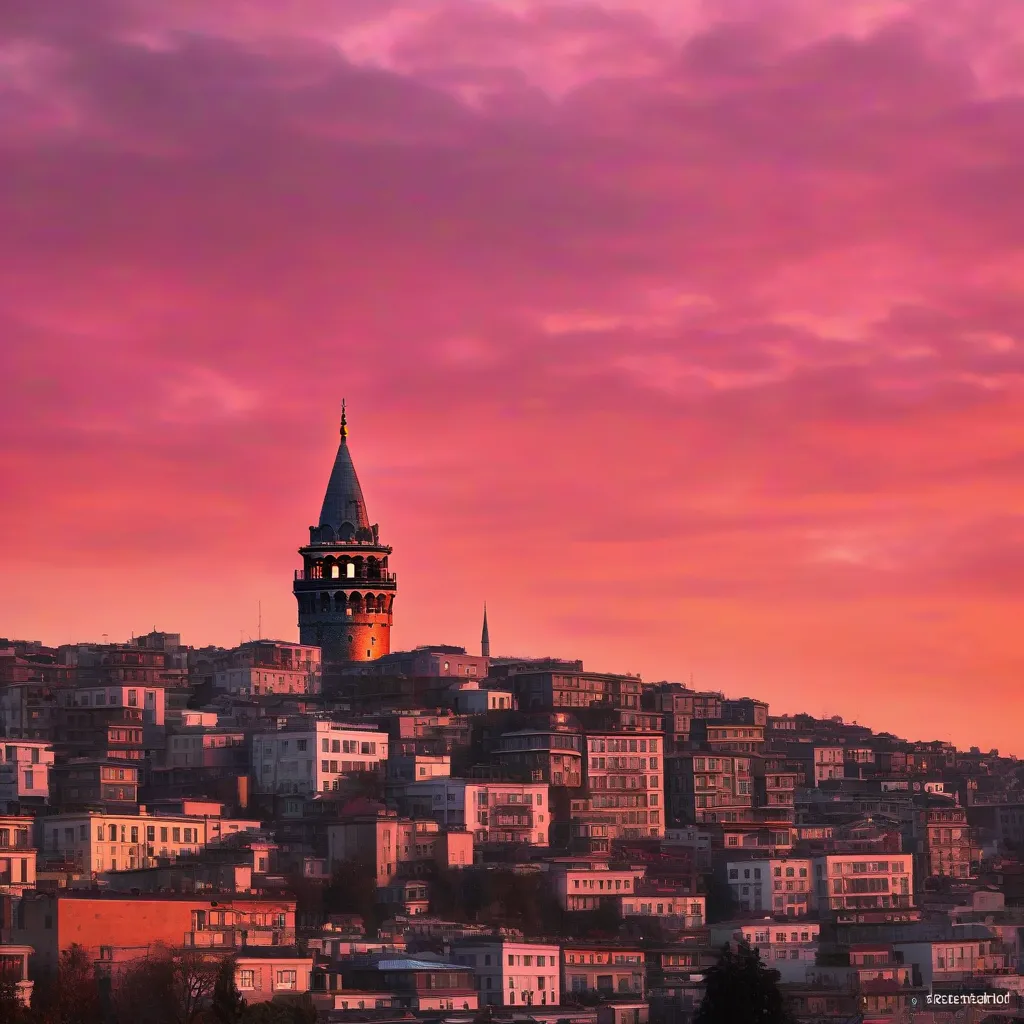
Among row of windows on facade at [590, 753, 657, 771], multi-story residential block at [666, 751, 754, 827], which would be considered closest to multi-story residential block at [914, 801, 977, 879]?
multi-story residential block at [666, 751, 754, 827]

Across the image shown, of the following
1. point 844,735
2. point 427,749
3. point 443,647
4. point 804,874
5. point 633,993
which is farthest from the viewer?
point 844,735

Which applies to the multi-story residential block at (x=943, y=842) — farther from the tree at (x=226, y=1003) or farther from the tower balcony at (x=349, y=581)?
the tree at (x=226, y=1003)

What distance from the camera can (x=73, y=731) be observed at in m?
147

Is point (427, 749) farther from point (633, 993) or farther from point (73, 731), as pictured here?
point (633, 993)

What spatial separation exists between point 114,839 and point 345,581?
146 feet

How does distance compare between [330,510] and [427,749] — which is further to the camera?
[330,510]

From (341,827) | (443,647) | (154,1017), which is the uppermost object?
(443,647)

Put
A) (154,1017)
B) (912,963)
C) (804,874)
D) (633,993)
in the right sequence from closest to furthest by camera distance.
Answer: (154,1017), (633,993), (912,963), (804,874)

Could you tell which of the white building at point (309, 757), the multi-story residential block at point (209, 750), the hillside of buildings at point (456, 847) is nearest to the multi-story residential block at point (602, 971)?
the hillside of buildings at point (456, 847)

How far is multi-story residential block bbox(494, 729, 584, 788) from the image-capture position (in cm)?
14650

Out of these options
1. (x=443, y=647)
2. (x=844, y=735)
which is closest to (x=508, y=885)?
(x=443, y=647)

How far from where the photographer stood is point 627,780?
150000 mm

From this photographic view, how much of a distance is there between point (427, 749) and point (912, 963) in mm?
29945

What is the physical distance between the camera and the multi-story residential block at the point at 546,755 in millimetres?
146500
